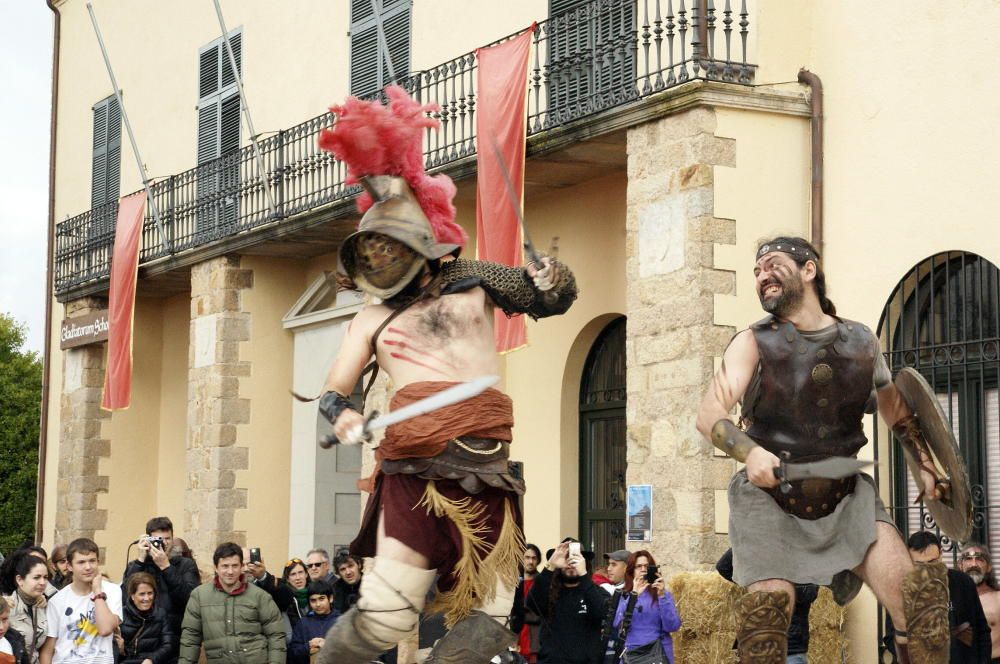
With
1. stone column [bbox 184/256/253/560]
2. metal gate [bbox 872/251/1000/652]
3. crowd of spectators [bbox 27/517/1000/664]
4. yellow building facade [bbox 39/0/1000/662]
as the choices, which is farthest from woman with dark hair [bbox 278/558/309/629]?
stone column [bbox 184/256/253/560]

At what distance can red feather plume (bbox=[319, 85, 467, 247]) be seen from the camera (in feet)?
21.9

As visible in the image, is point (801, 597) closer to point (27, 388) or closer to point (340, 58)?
point (340, 58)

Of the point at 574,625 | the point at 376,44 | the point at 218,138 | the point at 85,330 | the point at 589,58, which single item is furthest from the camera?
the point at 85,330

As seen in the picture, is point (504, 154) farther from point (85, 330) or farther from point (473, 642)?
point (85, 330)

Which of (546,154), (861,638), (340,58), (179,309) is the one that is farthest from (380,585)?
(179,309)

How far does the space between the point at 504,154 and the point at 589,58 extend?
1122mm

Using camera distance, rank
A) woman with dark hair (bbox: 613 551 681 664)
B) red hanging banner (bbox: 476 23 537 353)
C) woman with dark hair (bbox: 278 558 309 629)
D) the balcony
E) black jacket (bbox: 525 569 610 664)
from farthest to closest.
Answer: red hanging banner (bbox: 476 23 537 353), woman with dark hair (bbox: 278 558 309 629), the balcony, black jacket (bbox: 525 569 610 664), woman with dark hair (bbox: 613 551 681 664)

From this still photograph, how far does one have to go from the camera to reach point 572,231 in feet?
53.0

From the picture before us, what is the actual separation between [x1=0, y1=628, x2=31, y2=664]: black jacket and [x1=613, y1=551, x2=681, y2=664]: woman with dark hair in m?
3.78

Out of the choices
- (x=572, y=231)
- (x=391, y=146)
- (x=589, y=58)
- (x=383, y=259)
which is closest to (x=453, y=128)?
(x=572, y=231)

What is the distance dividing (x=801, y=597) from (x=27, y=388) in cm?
3762

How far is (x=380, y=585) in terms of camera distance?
648 cm

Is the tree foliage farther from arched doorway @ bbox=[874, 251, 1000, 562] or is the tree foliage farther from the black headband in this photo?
the black headband

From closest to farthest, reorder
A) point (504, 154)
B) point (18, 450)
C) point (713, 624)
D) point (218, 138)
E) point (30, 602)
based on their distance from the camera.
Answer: point (30, 602), point (713, 624), point (504, 154), point (218, 138), point (18, 450)
